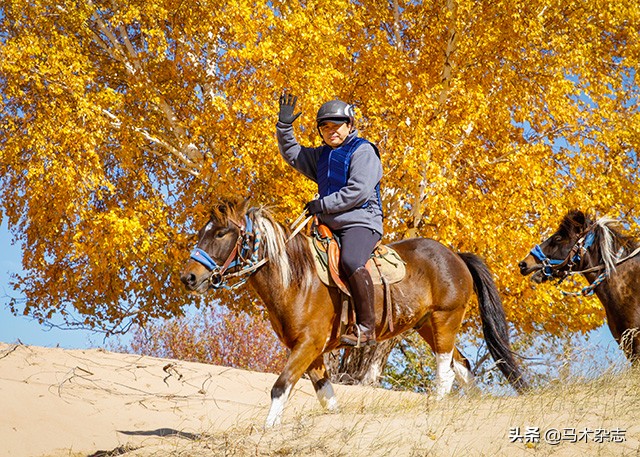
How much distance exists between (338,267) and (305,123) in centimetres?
759

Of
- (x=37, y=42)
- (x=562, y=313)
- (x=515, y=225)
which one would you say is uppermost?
(x=37, y=42)

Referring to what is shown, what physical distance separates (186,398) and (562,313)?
30.5 feet

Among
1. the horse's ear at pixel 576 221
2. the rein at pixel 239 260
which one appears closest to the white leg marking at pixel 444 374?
the rein at pixel 239 260

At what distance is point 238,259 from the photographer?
19.9 ft

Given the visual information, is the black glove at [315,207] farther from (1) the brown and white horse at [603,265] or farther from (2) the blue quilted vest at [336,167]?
(1) the brown and white horse at [603,265]

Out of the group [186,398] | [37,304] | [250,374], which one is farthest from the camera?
[37,304]

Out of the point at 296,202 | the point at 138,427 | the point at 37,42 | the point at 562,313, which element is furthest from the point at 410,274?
the point at 37,42

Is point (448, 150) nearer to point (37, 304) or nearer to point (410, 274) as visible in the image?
point (410, 274)

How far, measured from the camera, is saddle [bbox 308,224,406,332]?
631cm

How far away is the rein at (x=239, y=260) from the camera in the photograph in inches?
231

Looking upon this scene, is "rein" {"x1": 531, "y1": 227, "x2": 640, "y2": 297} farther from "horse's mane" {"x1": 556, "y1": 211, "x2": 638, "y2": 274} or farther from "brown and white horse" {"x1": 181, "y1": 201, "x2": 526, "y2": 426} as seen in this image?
"brown and white horse" {"x1": 181, "y1": 201, "x2": 526, "y2": 426}

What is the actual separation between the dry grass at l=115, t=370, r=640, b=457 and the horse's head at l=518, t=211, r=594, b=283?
3.08 meters

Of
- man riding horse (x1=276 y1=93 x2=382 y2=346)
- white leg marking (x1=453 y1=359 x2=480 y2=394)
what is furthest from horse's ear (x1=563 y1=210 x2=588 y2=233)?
man riding horse (x1=276 y1=93 x2=382 y2=346)

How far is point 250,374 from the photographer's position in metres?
10.3
